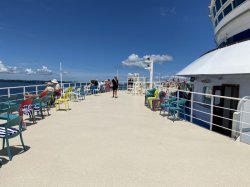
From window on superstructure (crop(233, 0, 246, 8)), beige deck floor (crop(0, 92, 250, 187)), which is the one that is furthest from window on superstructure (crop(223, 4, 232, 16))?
beige deck floor (crop(0, 92, 250, 187))

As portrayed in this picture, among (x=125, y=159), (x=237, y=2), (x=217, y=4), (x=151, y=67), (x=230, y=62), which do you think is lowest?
(x=125, y=159)

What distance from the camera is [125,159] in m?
3.67

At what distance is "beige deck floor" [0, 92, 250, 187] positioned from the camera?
2965 mm

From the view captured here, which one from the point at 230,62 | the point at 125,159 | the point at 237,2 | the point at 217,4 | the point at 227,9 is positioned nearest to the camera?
the point at 125,159

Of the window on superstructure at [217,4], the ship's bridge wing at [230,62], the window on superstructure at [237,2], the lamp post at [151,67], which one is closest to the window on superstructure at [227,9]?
the window on superstructure at [237,2]

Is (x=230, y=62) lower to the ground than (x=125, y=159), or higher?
higher

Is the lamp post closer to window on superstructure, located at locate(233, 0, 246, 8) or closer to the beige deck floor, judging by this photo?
window on superstructure, located at locate(233, 0, 246, 8)

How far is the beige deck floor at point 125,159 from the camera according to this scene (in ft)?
9.73

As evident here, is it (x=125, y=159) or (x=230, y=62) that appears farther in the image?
(x=230, y=62)

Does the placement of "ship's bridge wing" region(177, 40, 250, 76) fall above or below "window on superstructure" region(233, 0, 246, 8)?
below

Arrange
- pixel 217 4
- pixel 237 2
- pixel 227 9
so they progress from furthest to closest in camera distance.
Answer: pixel 217 4 → pixel 227 9 → pixel 237 2

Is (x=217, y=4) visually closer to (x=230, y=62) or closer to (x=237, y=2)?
(x=237, y=2)

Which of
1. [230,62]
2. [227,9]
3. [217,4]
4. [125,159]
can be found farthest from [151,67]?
[125,159]

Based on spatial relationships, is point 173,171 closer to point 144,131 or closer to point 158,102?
point 144,131
